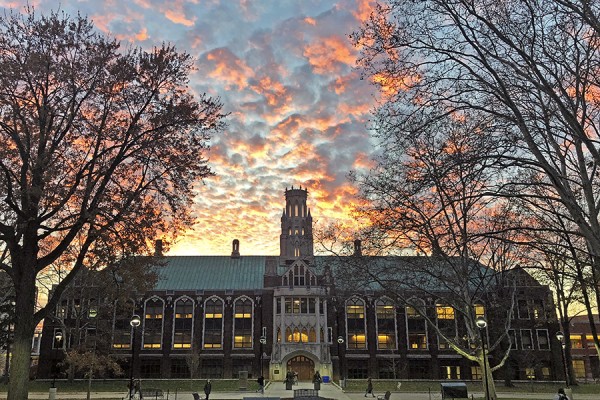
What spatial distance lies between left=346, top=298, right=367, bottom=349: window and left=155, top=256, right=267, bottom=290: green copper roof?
490 inches

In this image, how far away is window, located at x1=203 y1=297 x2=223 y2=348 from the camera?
205ft

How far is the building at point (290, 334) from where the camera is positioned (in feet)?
196

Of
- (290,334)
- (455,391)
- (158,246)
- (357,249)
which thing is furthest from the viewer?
(290,334)

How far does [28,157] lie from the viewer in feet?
58.3

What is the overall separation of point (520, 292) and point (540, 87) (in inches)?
2242

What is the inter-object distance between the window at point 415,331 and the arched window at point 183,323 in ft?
93.2

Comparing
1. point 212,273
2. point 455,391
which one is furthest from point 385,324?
point 455,391

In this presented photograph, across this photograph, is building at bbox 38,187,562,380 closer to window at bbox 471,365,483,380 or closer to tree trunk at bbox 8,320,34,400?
window at bbox 471,365,483,380

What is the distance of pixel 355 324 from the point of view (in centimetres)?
6372

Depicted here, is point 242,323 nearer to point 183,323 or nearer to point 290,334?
point 290,334

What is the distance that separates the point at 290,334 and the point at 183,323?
1446 centimetres

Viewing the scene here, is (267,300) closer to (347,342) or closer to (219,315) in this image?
(219,315)

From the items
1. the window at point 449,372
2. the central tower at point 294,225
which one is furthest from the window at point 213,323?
the window at point 449,372

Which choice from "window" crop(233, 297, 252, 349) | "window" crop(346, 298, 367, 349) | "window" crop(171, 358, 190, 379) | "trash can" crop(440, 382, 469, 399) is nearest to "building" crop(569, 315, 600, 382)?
"window" crop(346, 298, 367, 349)
